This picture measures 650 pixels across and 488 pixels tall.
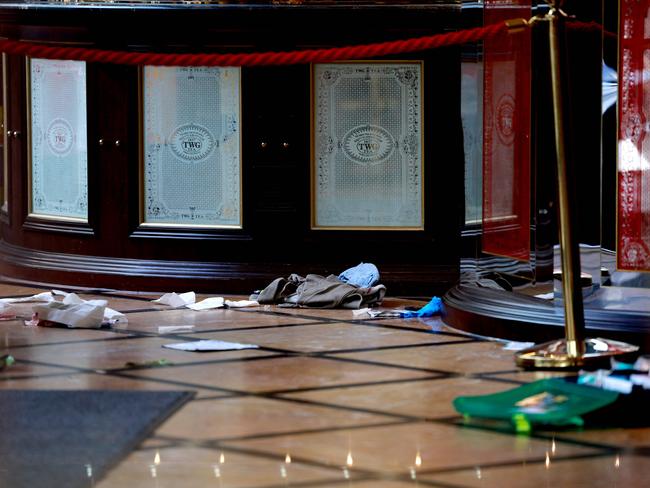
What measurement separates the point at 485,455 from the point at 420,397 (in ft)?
2.35

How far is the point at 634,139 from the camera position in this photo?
4.63 m

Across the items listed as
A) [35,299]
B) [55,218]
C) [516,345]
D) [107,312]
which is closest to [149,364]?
[107,312]

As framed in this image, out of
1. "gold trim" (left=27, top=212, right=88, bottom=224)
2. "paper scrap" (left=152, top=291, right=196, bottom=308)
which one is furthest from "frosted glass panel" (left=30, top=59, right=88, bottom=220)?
"paper scrap" (left=152, top=291, right=196, bottom=308)

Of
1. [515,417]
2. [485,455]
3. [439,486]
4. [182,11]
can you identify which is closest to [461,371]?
[515,417]

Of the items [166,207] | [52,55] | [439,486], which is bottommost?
[439,486]

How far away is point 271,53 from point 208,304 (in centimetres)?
145

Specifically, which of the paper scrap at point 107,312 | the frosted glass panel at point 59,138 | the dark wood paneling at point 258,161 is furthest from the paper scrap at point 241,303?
the frosted glass panel at point 59,138

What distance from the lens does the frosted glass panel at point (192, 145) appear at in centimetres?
645

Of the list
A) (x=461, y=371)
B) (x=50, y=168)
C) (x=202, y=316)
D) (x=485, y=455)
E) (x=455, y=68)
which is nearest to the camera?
(x=485, y=455)

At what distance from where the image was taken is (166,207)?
6547 millimetres

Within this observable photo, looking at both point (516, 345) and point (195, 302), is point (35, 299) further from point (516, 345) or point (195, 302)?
point (516, 345)

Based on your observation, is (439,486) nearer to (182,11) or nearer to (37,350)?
(37,350)

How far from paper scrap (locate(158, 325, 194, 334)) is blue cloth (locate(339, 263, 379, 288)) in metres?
0.98

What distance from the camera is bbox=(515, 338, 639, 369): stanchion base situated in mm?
4266
